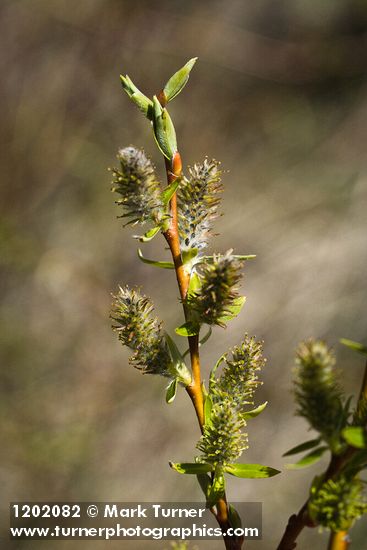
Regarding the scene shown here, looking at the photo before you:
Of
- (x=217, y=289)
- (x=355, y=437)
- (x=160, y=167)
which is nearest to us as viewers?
(x=355, y=437)

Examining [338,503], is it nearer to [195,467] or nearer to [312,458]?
[312,458]

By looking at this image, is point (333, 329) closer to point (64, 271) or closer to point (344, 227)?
point (344, 227)

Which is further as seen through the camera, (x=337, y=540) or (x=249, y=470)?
(x=249, y=470)

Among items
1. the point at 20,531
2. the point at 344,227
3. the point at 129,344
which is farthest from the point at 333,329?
the point at 129,344

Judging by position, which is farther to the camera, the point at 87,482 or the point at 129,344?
the point at 87,482

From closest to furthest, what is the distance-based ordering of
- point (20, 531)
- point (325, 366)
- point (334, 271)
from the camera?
point (325, 366), point (20, 531), point (334, 271)

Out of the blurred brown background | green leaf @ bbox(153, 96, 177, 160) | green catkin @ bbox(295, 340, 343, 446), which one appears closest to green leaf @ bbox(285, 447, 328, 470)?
green catkin @ bbox(295, 340, 343, 446)

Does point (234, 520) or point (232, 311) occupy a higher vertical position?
point (232, 311)

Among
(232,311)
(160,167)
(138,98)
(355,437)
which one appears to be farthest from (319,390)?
(160,167)
